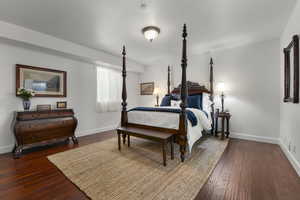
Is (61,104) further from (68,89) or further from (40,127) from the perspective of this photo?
(40,127)

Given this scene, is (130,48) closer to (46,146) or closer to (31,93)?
(31,93)

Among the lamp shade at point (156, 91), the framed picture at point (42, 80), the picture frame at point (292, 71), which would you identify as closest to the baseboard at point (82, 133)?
the framed picture at point (42, 80)

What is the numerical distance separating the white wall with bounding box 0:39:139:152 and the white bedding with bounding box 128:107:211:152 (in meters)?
1.81

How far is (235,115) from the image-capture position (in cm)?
375

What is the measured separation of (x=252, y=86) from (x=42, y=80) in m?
5.39

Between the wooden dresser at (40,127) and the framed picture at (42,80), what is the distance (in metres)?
0.66

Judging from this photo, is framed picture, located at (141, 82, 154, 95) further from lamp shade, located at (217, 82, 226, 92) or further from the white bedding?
lamp shade, located at (217, 82, 226, 92)

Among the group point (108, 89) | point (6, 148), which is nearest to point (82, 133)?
point (6, 148)

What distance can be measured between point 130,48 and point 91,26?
1.37 metres

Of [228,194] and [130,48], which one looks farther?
[130,48]

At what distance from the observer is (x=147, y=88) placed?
564cm

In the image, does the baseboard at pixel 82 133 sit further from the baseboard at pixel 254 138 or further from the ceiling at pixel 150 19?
the baseboard at pixel 254 138

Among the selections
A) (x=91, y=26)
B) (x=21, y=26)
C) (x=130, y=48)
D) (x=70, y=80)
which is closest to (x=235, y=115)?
(x=130, y=48)

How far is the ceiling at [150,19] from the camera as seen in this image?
204 cm
